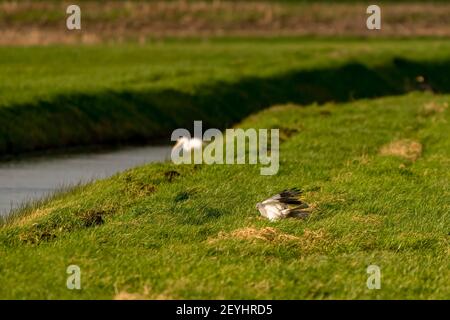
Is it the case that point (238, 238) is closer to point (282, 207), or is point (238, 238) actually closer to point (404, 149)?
point (282, 207)

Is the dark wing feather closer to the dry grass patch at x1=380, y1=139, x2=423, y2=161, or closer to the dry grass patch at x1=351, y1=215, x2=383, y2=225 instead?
the dry grass patch at x1=351, y1=215, x2=383, y2=225

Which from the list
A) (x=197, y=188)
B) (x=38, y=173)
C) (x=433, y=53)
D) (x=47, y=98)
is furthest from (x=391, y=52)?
(x=197, y=188)

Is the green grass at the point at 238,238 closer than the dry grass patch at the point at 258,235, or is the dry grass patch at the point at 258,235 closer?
the green grass at the point at 238,238

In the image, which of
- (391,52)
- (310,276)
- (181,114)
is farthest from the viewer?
(391,52)

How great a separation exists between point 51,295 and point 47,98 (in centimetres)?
2131

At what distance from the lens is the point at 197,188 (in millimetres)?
20516

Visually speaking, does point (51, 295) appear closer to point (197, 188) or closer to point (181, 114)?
point (197, 188)

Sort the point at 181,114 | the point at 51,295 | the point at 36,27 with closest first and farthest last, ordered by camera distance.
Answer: the point at 51,295 → the point at 181,114 → the point at 36,27

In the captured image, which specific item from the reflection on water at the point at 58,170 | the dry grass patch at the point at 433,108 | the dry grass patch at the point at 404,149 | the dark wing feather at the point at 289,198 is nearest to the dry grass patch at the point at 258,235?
the dark wing feather at the point at 289,198

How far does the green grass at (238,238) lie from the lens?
13.9 meters

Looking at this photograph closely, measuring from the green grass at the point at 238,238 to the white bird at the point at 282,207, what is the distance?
176 mm

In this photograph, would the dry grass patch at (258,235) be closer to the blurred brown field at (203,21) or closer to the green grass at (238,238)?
the green grass at (238,238)
